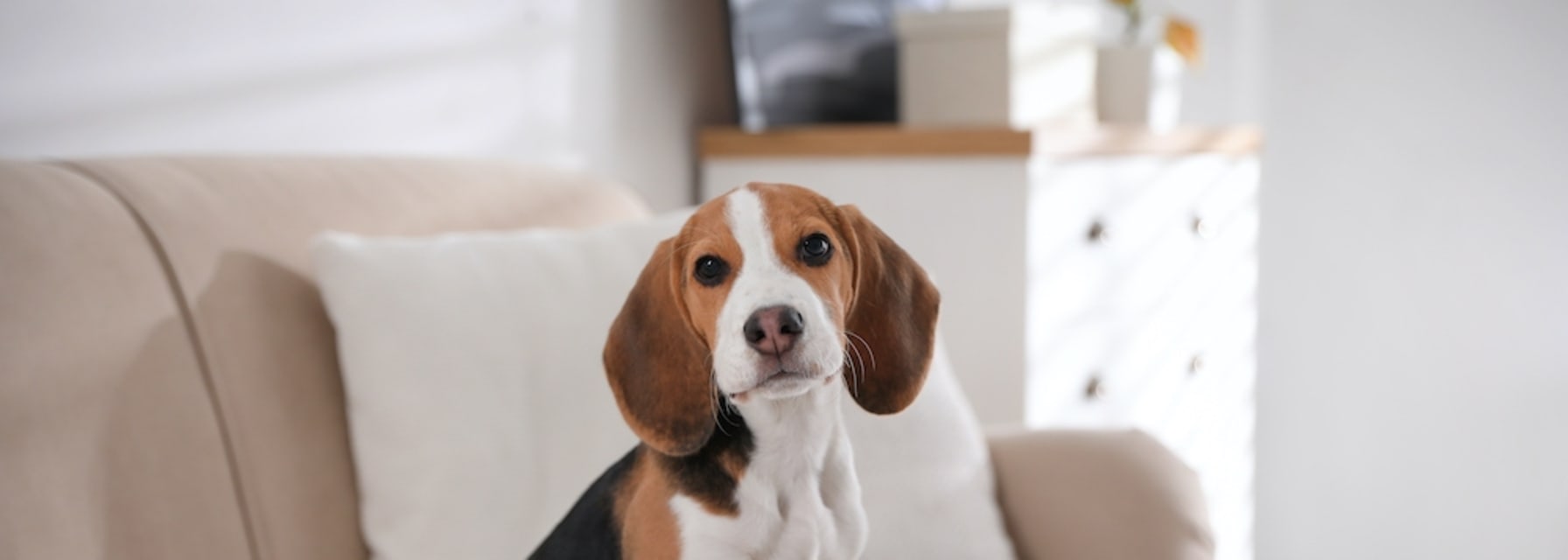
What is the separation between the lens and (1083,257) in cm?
152

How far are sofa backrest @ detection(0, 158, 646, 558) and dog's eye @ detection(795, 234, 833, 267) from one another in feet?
1.71

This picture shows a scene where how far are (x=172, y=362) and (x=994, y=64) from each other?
3.01 feet

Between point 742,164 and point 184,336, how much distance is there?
78 centimetres

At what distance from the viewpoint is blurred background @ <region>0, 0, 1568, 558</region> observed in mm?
1088

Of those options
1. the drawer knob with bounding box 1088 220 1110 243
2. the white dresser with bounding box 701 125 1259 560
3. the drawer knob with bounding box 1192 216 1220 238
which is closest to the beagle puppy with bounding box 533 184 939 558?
the white dresser with bounding box 701 125 1259 560

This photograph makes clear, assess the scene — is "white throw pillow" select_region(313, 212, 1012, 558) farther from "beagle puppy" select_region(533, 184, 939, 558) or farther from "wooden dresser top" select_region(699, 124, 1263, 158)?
"wooden dresser top" select_region(699, 124, 1263, 158)

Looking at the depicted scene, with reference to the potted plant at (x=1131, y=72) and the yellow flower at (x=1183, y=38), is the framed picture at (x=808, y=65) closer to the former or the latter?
the potted plant at (x=1131, y=72)

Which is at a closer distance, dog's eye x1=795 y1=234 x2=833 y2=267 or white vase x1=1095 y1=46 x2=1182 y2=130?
dog's eye x1=795 y1=234 x2=833 y2=267

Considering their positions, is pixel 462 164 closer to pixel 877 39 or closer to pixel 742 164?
pixel 742 164

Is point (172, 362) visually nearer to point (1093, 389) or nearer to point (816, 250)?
point (816, 250)

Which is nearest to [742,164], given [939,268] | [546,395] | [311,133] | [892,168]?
[892,168]

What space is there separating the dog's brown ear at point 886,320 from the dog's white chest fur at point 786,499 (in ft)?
0.11

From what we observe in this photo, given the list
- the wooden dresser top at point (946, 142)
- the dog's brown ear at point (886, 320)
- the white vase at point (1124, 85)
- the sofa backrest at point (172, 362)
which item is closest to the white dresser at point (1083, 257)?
the wooden dresser top at point (946, 142)

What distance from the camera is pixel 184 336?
0.86 metres
